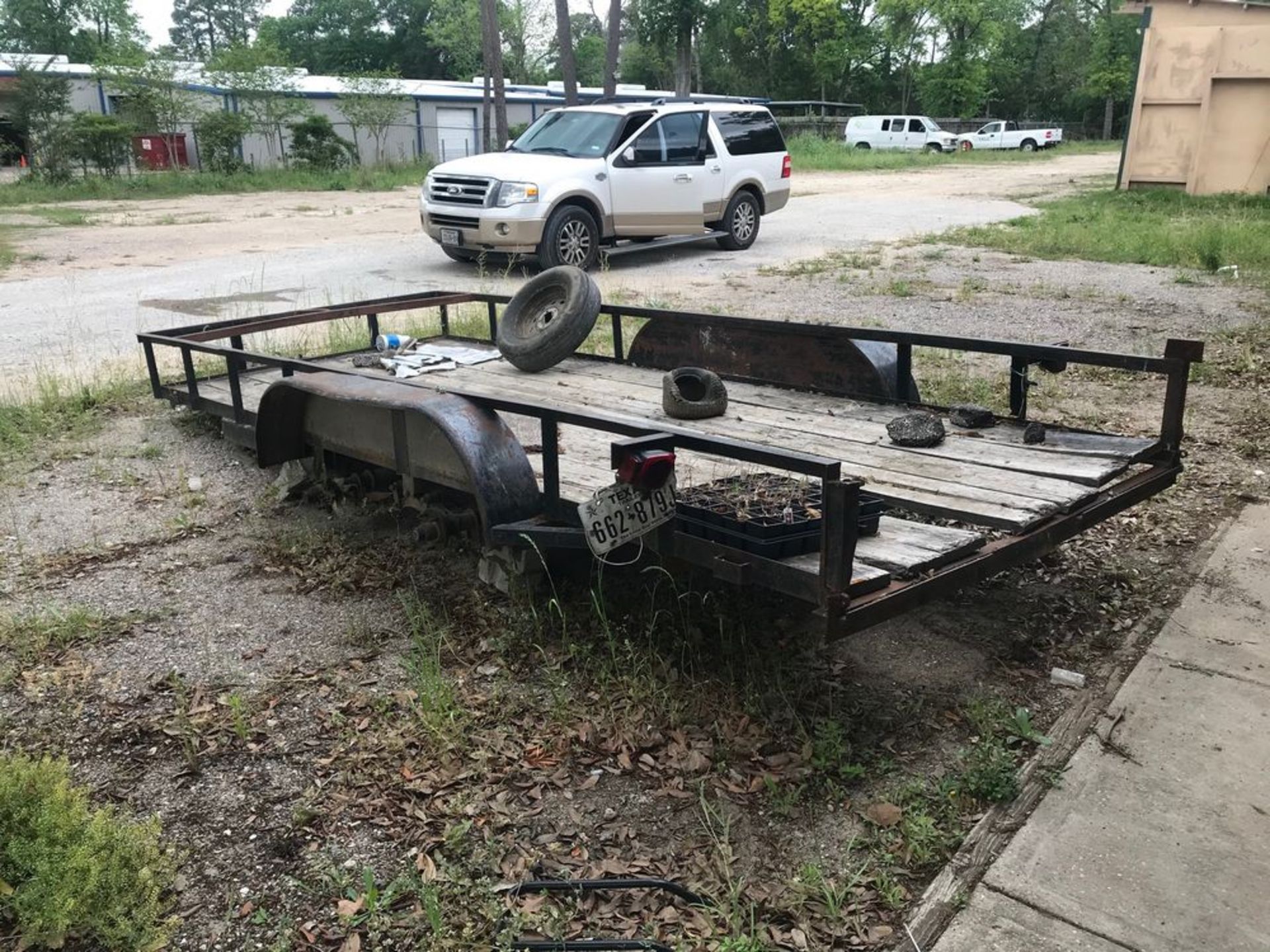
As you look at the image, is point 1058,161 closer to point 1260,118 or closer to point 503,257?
point 1260,118

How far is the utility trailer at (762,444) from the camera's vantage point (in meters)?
3.04

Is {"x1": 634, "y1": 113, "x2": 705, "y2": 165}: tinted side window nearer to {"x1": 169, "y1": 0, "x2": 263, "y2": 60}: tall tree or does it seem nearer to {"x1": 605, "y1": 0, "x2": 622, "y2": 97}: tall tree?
{"x1": 605, "y1": 0, "x2": 622, "y2": 97}: tall tree

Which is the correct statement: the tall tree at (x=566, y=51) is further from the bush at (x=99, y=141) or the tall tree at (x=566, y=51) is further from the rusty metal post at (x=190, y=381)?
the rusty metal post at (x=190, y=381)

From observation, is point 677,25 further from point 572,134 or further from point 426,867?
point 426,867

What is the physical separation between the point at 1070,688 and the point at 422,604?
233cm

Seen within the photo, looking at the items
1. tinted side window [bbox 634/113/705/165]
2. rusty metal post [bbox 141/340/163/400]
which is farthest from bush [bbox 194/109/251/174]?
rusty metal post [bbox 141/340/163/400]

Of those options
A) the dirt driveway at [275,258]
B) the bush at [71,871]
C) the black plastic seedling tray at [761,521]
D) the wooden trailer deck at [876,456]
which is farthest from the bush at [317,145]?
the bush at [71,871]

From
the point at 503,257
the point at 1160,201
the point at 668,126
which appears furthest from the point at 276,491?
the point at 1160,201

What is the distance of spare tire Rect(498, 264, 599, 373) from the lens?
5.54 m

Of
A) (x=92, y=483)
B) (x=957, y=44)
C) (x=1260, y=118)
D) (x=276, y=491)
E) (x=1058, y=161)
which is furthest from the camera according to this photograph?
(x=957, y=44)

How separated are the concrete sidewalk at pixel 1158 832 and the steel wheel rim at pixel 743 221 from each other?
12.4m

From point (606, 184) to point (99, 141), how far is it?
22.1 m

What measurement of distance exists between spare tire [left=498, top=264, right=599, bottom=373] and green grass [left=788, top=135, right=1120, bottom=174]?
31010 millimetres

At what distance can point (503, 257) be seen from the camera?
532 inches
